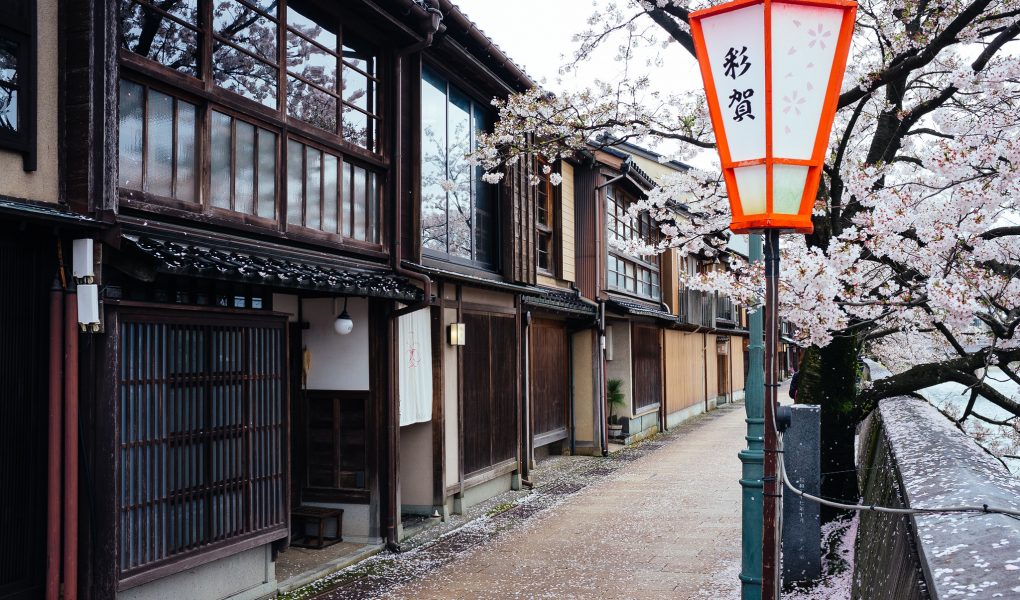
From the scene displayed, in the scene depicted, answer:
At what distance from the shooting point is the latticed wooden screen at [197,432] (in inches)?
274

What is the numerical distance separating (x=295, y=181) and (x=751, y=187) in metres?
6.24

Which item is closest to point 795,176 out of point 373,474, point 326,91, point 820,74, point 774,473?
point 820,74

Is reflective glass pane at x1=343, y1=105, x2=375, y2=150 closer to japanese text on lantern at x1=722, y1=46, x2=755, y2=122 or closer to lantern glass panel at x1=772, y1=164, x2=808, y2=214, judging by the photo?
japanese text on lantern at x1=722, y1=46, x2=755, y2=122

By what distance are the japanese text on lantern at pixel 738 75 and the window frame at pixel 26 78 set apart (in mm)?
5187

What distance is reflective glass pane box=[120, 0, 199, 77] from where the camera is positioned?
7172 mm

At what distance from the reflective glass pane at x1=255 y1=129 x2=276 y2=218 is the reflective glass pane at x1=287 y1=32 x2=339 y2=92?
106cm

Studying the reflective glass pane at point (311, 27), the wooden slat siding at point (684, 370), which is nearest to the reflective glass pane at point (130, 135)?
the reflective glass pane at point (311, 27)

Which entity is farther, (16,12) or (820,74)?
(16,12)

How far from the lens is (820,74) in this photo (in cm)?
436

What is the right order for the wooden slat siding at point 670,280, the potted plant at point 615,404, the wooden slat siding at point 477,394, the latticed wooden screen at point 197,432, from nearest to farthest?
the latticed wooden screen at point 197,432 → the wooden slat siding at point 477,394 → the potted plant at point 615,404 → the wooden slat siding at point 670,280

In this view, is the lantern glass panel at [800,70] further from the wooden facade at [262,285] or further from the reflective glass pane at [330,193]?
the reflective glass pane at [330,193]

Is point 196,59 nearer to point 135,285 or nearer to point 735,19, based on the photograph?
point 135,285

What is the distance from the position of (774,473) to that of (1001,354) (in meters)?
5.83

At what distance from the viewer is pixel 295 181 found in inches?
368
